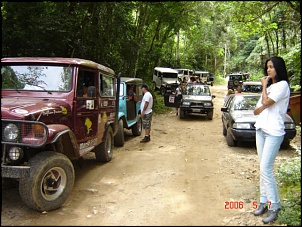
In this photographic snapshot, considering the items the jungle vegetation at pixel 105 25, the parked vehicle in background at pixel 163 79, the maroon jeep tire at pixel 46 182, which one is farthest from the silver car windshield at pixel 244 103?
the parked vehicle in background at pixel 163 79

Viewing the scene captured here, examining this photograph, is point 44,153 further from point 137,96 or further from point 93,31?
point 93,31

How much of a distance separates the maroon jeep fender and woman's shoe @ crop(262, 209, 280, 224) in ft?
9.63

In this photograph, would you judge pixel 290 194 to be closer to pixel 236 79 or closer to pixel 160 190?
pixel 160 190

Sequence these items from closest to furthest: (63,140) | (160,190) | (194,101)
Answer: (63,140), (160,190), (194,101)

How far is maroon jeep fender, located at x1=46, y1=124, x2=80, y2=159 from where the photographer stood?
392 centimetres

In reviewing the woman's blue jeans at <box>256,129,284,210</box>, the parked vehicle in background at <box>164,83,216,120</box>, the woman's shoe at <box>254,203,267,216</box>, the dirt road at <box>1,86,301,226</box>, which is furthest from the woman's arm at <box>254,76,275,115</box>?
the parked vehicle in background at <box>164,83,216,120</box>

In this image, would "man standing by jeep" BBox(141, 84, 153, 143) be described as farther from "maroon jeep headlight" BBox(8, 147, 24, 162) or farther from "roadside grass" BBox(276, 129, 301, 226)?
"maroon jeep headlight" BBox(8, 147, 24, 162)

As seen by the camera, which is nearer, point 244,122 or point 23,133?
point 23,133

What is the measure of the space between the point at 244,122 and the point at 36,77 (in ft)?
17.6

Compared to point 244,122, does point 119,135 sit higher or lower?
lower

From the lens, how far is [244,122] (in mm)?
7598

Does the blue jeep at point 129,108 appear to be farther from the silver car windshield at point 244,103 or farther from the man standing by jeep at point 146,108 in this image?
the silver car windshield at point 244,103

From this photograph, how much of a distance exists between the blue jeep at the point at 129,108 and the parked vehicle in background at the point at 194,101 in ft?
11.8

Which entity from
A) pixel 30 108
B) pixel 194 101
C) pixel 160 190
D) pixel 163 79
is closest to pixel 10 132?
pixel 30 108
